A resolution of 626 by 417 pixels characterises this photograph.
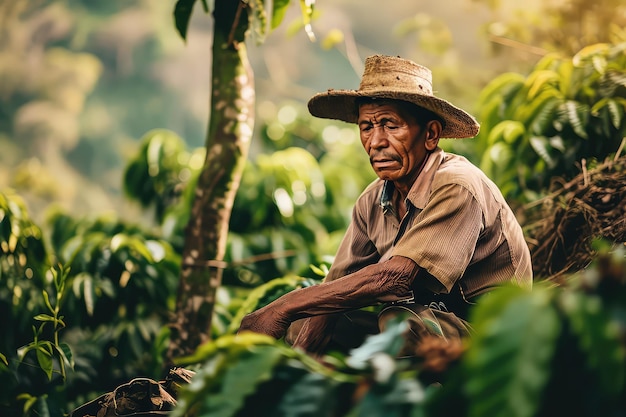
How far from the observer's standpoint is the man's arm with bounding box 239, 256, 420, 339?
2.27 meters

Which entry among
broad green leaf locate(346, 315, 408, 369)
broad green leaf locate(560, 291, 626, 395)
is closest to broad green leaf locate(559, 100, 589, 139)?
broad green leaf locate(346, 315, 408, 369)

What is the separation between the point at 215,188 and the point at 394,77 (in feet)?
3.44

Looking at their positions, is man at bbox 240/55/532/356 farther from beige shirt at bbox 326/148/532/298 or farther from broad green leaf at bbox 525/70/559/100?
broad green leaf at bbox 525/70/559/100

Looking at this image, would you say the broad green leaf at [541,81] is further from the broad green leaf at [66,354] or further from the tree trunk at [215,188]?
the broad green leaf at [66,354]

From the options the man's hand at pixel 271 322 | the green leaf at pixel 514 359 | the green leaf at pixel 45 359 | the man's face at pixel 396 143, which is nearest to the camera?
the green leaf at pixel 514 359

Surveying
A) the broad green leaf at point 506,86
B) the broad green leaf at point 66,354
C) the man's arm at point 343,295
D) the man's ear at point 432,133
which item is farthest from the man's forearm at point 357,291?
the broad green leaf at point 506,86

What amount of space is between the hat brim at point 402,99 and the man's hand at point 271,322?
2.58 ft

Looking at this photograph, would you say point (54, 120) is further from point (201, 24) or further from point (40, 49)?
point (201, 24)

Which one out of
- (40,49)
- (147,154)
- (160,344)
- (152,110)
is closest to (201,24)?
(152,110)

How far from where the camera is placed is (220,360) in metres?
1.41

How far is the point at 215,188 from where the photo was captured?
10.9 feet

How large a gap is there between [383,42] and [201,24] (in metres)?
2.61

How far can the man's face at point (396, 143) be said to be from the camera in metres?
2.63

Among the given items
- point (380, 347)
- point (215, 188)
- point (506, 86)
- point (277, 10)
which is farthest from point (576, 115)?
point (380, 347)
